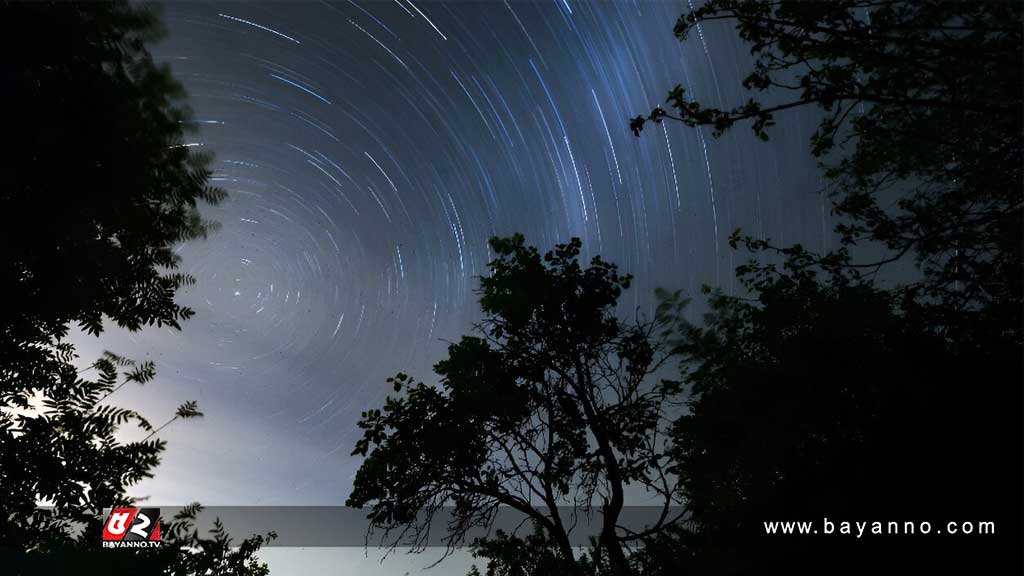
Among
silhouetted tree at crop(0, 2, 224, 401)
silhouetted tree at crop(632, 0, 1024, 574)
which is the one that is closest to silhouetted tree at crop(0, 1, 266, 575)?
silhouetted tree at crop(0, 2, 224, 401)

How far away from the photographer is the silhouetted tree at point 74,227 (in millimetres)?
1281

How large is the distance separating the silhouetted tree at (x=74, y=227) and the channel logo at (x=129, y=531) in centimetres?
6

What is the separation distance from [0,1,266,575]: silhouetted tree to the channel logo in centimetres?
6

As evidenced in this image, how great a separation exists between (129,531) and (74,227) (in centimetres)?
94

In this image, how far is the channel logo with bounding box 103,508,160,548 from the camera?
1291 millimetres

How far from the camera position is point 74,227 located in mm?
1379

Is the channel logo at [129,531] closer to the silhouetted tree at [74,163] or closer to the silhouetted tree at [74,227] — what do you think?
the silhouetted tree at [74,227]

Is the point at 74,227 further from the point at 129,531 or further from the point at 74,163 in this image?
the point at 129,531

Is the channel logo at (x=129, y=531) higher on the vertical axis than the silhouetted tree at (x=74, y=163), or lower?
lower

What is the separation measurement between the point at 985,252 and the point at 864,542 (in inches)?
148

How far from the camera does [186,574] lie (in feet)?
4.03

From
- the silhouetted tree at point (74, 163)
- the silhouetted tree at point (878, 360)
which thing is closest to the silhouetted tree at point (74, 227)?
the silhouetted tree at point (74, 163)

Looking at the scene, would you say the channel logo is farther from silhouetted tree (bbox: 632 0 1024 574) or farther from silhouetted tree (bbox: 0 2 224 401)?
silhouetted tree (bbox: 632 0 1024 574)

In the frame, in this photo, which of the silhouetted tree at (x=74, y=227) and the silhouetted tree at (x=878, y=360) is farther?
the silhouetted tree at (x=878, y=360)
